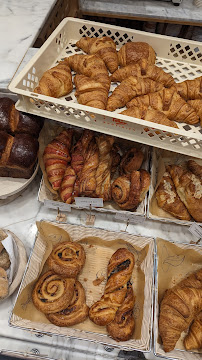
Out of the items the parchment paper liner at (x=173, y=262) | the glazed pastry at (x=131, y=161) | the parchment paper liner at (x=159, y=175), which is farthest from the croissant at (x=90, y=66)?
the parchment paper liner at (x=173, y=262)

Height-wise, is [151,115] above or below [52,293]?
above

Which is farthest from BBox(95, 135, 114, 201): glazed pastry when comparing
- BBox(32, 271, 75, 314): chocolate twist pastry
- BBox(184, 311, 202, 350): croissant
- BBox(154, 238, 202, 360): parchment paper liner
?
BBox(184, 311, 202, 350): croissant

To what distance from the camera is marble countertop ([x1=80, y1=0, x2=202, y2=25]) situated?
9.27 feet

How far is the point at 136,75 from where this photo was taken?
1574mm

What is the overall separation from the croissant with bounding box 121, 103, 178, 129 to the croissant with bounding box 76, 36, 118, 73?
0.44 meters

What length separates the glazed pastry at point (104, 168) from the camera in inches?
64.2

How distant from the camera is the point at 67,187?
162 centimetres

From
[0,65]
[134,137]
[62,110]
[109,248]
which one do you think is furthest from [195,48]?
[109,248]

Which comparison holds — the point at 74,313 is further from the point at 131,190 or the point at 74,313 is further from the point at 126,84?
the point at 126,84

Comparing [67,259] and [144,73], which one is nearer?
[67,259]

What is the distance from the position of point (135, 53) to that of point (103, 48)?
0.67 ft

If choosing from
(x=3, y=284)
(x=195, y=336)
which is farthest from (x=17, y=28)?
Result: (x=195, y=336)

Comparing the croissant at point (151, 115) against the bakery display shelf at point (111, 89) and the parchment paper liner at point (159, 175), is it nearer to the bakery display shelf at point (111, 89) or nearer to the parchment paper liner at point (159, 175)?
the bakery display shelf at point (111, 89)

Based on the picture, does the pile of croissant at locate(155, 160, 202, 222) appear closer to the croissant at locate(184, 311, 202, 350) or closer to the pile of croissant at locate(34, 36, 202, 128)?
the pile of croissant at locate(34, 36, 202, 128)
